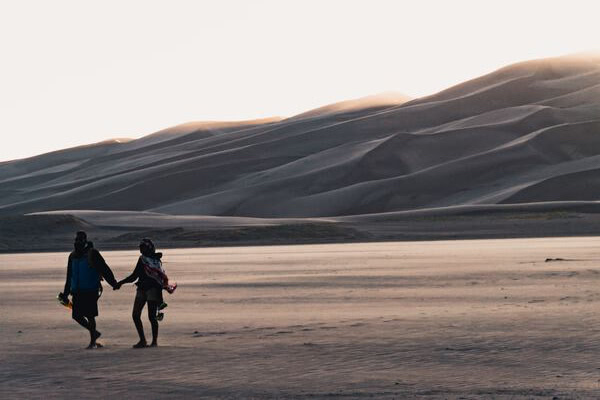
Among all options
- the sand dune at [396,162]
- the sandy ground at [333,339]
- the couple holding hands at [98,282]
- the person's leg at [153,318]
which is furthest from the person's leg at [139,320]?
the sand dune at [396,162]

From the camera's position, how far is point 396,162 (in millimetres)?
133000

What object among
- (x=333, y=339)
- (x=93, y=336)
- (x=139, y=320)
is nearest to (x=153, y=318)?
(x=139, y=320)

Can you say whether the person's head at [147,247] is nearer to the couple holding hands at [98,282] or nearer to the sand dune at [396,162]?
the couple holding hands at [98,282]

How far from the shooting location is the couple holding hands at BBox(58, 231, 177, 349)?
15.1 m

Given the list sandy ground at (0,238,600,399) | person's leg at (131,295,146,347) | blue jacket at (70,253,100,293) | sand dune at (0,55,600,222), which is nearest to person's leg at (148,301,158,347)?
person's leg at (131,295,146,347)

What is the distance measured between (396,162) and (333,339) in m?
119

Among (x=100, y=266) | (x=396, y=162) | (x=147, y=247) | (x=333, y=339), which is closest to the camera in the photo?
(x=333, y=339)

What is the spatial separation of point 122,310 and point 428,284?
6621 millimetres

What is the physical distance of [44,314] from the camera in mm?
20031

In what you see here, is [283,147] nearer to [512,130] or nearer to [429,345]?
[512,130]

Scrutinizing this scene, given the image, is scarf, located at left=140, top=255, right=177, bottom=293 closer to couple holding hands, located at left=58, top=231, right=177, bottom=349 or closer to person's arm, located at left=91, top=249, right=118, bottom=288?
couple holding hands, located at left=58, top=231, right=177, bottom=349

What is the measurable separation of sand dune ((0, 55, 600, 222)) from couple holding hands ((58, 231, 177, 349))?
8450 cm

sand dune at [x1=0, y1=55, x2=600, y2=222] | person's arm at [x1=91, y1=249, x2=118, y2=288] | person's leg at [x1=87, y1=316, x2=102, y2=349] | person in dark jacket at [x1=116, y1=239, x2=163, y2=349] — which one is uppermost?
person's arm at [x1=91, y1=249, x2=118, y2=288]

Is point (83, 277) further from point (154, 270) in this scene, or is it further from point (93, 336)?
point (154, 270)
